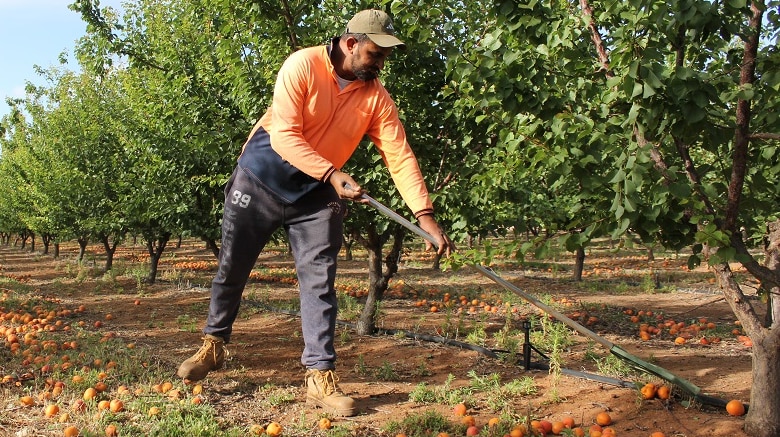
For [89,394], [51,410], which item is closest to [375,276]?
[89,394]

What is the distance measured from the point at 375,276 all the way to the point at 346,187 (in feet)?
11.7

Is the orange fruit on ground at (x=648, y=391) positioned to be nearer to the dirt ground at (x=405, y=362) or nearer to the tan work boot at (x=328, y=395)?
the dirt ground at (x=405, y=362)

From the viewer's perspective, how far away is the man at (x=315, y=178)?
331 centimetres

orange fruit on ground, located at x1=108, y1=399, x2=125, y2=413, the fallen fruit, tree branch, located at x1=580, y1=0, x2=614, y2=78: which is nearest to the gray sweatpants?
orange fruit on ground, located at x1=108, y1=399, x2=125, y2=413

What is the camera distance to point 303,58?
11.0 feet

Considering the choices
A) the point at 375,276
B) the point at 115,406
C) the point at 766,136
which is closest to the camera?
the point at 766,136

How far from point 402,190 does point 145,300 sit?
24.1 ft

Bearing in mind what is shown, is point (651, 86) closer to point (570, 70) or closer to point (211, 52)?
point (570, 70)

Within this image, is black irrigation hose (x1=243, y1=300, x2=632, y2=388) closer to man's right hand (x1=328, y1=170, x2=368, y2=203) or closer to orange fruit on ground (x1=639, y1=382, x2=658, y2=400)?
orange fruit on ground (x1=639, y1=382, x2=658, y2=400)

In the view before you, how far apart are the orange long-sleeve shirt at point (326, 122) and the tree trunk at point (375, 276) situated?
2.65 metres

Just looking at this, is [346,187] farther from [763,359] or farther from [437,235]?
[763,359]

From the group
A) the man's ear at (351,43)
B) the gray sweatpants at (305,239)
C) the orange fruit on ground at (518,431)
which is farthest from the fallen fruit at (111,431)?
the man's ear at (351,43)

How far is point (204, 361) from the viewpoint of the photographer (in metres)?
3.86

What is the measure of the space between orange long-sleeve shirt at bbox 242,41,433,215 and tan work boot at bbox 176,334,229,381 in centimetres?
118
